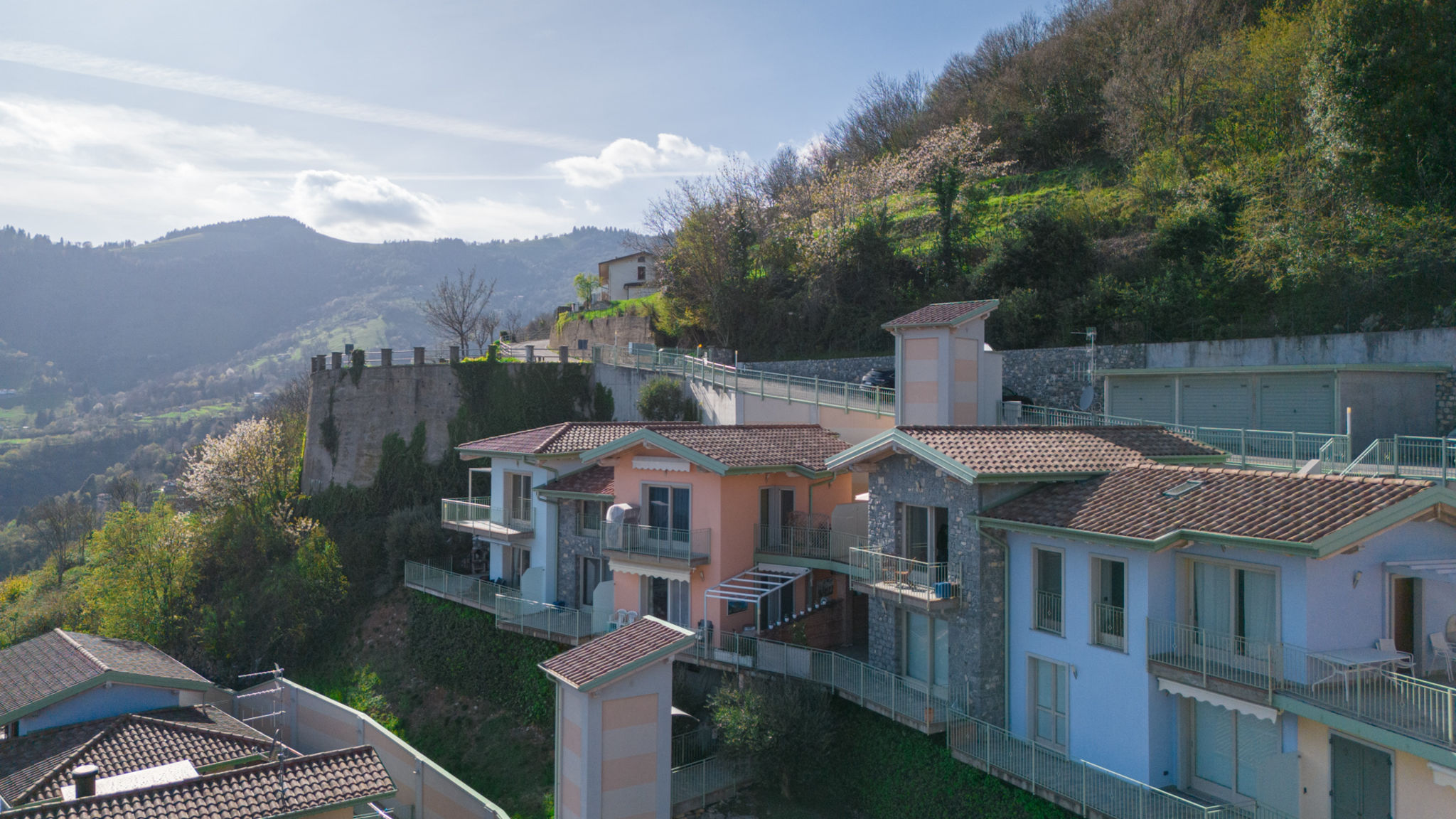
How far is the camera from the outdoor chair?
1261 centimetres

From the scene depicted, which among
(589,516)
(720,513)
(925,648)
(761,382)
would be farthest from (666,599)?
(761,382)

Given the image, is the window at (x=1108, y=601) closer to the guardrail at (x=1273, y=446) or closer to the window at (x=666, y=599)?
the guardrail at (x=1273, y=446)

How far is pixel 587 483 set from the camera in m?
26.8

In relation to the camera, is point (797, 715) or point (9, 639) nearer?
point (797, 715)

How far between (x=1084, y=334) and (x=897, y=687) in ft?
57.4

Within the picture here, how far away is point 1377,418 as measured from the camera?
68.3ft

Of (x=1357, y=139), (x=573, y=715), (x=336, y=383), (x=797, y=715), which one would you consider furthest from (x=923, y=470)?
(x=336, y=383)

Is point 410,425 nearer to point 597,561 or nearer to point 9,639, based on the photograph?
point 597,561

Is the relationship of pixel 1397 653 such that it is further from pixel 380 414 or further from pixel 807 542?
pixel 380 414

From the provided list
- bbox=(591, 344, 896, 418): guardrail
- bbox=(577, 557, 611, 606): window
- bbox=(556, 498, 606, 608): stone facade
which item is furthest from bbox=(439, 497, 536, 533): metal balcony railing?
bbox=(591, 344, 896, 418): guardrail

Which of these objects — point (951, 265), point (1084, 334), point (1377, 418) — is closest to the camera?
point (1377, 418)

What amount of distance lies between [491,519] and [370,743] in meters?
8.54

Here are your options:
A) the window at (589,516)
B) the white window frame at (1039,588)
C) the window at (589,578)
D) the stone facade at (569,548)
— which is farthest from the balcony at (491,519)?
the white window frame at (1039,588)

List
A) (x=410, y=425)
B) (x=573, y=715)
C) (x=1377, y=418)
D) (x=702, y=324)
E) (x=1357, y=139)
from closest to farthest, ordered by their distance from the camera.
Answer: (x=573, y=715) → (x=1377, y=418) → (x=1357, y=139) → (x=410, y=425) → (x=702, y=324)
